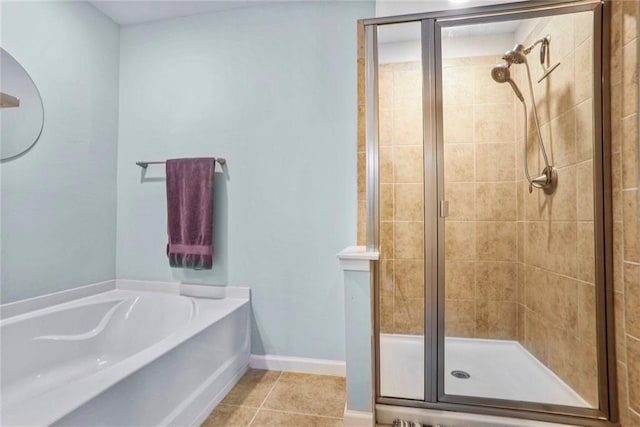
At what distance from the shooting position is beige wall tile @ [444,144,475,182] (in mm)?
1428

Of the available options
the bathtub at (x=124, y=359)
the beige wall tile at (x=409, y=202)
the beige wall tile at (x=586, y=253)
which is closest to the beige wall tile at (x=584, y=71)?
the beige wall tile at (x=586, y=253)

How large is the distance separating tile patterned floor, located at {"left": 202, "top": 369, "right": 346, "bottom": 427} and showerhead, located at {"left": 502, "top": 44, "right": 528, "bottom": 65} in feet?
6.24

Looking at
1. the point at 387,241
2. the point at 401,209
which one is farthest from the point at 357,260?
the point at 401,209

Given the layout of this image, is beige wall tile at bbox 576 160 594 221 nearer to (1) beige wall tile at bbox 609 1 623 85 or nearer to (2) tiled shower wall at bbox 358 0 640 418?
(2) tiled shower wall at bbox 358 0 640 418

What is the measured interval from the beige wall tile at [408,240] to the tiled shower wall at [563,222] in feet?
1.76

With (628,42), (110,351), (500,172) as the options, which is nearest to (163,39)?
(110,351)

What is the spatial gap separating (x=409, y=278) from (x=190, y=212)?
1381mm

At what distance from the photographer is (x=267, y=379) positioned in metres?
1.71

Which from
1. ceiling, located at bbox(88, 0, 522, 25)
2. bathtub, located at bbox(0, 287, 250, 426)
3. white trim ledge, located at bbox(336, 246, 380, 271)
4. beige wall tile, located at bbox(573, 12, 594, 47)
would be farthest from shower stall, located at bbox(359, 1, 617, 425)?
bathtub, located at bbox(0, 287, 250, 426)

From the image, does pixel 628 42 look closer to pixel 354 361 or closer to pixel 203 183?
pixel 354 361

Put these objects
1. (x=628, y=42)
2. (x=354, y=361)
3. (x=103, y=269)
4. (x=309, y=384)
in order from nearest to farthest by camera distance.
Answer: (x=628, y=42) < (x=354, y=361) < (x=309, y=384) < (x=103, y=269)

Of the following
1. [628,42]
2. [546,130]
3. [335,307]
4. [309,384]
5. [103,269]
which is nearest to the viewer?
[628,42]

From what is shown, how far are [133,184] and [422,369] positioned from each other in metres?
2.16

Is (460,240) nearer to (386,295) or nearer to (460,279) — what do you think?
(460,279)
